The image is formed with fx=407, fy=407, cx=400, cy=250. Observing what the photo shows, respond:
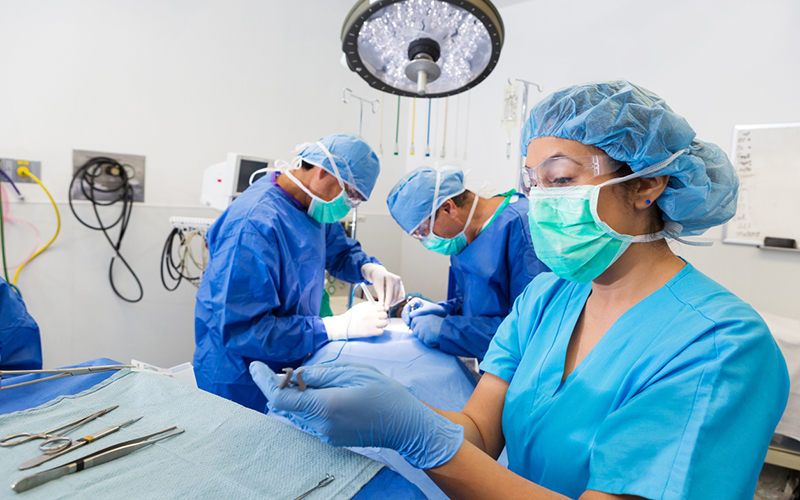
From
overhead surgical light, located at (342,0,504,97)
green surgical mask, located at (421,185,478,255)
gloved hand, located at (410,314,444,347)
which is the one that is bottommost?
gloved hand, located at (410,314,444,347)

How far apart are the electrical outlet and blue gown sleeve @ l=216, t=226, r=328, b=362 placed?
Answer: 1.55 meters

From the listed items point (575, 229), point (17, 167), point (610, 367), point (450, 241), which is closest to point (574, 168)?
point (575, 229)

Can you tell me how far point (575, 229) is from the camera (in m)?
0.78

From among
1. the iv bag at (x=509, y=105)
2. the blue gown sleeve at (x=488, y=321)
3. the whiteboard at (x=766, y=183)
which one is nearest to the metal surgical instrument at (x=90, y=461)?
the blue gown sleeve at (x=488, y=321)

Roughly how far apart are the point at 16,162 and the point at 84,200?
0.32 m

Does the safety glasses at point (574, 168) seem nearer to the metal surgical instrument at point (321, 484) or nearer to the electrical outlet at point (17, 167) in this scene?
the metal surgical instrument at point (321, 484)

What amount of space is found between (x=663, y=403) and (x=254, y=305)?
3.84 ft

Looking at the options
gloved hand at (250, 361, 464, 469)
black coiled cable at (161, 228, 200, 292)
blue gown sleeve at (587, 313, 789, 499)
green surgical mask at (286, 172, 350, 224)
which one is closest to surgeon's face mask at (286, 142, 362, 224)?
green surgical mask at (286, 172, 350, 224)

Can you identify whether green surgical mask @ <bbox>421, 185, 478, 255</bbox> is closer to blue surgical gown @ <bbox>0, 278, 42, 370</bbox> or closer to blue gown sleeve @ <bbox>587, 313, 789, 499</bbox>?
blue gown sleeve @ <bbox>587, 313, 789, 499</bbox>

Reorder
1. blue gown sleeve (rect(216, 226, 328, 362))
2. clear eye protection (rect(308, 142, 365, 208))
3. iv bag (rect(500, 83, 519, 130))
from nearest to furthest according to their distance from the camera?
blue gown sleeve (rect(216, 226, 328, 362)), clear eye protection (rect(308, 142, 365, 208)), iv bag (rect(500, 83, 519, 130))

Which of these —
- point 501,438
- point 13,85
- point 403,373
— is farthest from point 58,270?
point 501,438

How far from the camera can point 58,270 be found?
86.9 inches

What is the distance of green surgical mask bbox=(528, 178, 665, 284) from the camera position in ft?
2.45

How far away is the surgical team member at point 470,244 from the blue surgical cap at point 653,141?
2.50ft
